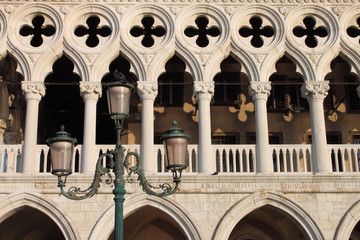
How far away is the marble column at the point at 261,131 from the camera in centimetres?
1469

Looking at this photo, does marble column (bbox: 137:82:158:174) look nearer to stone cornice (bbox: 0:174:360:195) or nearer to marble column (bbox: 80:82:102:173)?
stone cornice (bbox: 0:174:360:195)

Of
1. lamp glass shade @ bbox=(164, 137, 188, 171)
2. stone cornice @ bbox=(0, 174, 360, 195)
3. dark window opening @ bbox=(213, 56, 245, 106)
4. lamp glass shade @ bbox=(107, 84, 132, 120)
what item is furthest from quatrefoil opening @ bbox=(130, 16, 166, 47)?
lamp glass shade @ bbox=(164, 137, 188, 171)

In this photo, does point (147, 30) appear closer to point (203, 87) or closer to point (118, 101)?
point (203, 87)

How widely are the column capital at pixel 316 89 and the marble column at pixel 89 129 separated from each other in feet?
16.9

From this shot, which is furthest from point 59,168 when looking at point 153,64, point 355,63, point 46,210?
point 355,63

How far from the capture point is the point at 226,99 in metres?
18.4

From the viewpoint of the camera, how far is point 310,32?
16734 mm

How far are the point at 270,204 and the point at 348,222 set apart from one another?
1828mm

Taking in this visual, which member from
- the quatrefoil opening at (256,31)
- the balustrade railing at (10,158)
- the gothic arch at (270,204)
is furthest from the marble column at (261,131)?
the balustrade railing at (10,158)

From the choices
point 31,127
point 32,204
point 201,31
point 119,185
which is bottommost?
point 119,185

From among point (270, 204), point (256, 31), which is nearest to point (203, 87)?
point (256, 31)

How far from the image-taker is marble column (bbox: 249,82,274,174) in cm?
1469

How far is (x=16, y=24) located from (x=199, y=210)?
6.56 meters

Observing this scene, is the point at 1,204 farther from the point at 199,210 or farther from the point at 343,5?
the point at 343,5
